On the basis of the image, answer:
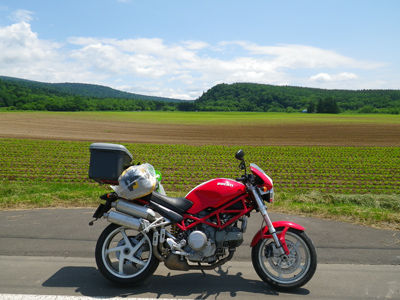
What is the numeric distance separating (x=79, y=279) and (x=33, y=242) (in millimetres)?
1415

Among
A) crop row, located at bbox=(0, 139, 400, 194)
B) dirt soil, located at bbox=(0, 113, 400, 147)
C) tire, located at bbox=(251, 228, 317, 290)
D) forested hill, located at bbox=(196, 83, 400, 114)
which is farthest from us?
forested hill, located at bbox=(196, 83, 400, 114)

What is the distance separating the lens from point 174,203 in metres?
4.16

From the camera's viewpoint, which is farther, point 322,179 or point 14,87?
point 14,87

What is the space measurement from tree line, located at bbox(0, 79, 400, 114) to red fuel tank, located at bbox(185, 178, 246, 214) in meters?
97.7

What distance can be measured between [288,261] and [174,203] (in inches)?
58.6

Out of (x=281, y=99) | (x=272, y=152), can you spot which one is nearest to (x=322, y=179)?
(x=272, y=152)

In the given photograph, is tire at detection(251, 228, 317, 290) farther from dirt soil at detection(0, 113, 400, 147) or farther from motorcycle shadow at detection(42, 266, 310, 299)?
dirt soil at detection(0, 113, 400, 147)

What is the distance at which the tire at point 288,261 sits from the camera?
3994 millimetres

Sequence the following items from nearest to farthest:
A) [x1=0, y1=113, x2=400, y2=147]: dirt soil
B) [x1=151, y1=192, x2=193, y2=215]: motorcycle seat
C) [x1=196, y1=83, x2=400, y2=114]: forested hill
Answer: [x1=151, y1=192, x2=193, y2=215]: motorcycle seat, [x1=0, y1=113, x2=400, y2=147]: dirt soil, [x1=196, y1=83, x2=400, y2=114]: forested hill

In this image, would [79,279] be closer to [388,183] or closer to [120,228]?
[120,228]

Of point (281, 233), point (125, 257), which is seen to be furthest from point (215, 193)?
point (125, 257)

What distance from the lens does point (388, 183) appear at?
13.0 meters

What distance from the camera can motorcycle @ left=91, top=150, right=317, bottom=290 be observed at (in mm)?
4039

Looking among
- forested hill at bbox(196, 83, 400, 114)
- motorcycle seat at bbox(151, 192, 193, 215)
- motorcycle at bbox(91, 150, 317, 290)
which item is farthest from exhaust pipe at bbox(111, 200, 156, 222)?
forested hill at bbox(196, 83, 400, 114)
